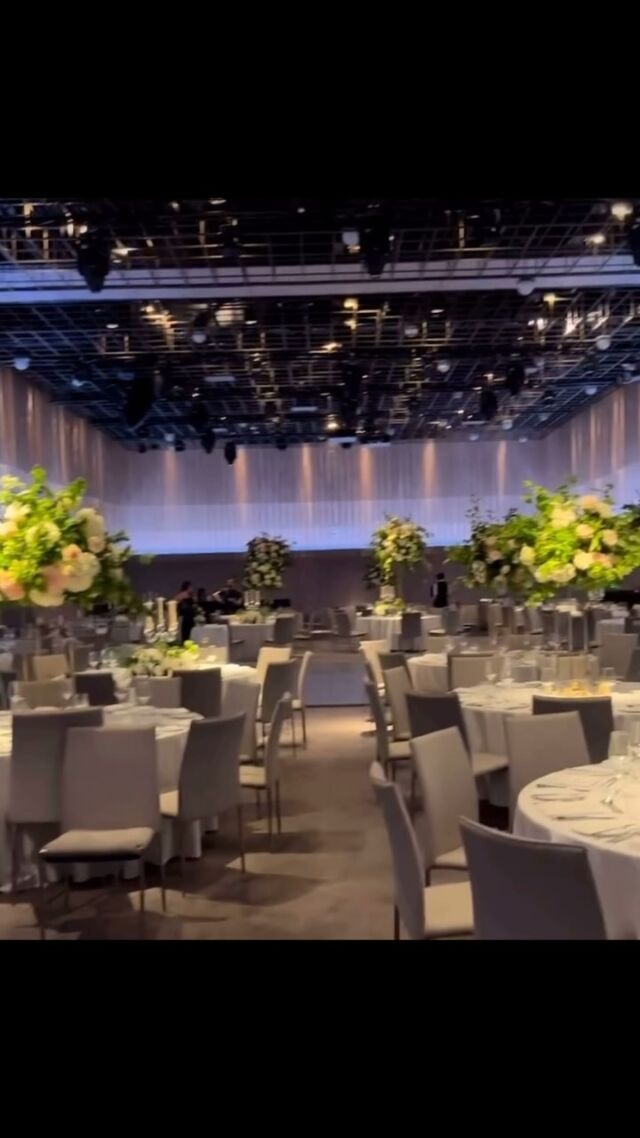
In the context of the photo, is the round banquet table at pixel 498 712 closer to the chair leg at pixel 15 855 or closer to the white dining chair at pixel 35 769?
the white dining chair at pixel 35 769

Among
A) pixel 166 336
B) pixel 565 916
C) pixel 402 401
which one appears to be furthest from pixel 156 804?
pixel 402 401

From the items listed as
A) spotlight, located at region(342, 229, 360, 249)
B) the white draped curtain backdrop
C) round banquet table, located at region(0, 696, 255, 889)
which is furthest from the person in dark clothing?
round banquet table, located at region(0, 696, 255, 889)

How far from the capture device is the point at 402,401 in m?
22.0

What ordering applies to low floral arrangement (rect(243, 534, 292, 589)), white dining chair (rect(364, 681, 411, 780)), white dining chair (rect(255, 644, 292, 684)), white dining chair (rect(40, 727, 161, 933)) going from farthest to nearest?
1. low floral arrangement (rect(243, 534, 292, 589))
2. white dining chair (rect(255, 644, 292, 684))
3. white dining chair (rect(364, 681, 411, 780))
4. white dining chair (rect(40, 727, 161, 933))

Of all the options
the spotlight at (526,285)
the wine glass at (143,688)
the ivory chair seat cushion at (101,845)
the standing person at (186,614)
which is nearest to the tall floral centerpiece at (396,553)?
the standing person at (186,614)

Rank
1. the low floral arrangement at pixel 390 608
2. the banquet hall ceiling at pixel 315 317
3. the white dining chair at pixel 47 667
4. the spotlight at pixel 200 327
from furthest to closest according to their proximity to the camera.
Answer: the low floral arrangement at pixel 390 608 < the spotlight at pixel 200 327 < the banquet hall ceiling at pixel 315 317 < the white dining chair at pixel 47 667

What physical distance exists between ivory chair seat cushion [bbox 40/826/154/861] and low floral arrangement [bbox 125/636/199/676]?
2873 millimetres

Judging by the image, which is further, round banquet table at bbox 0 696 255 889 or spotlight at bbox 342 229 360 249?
spotlight at bbox 342 229 360 249

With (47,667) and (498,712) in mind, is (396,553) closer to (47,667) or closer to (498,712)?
(47,667)

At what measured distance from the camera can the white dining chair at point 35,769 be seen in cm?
518

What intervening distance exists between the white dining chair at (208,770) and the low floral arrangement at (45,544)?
1.05 m

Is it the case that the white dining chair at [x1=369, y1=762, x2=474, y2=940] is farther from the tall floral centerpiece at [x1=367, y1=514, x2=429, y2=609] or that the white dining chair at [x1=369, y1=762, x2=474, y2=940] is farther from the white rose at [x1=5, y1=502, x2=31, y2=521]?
the tall floral centerpiece at [x1=367, y1=514, x2=429, y2=609]

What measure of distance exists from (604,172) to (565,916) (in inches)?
79.7

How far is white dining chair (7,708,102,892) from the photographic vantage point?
5.18 m
